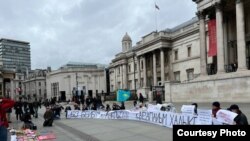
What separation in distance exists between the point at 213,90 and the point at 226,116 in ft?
82.9

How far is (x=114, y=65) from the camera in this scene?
9269cm

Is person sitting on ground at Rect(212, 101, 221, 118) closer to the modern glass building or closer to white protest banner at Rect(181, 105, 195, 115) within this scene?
white protest banner at Rect(181, 105, 195, 115)

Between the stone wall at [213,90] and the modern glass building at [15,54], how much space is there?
379 feet

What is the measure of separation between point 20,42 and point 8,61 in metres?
19.8

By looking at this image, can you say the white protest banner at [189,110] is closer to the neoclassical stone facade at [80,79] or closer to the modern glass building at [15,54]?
the neoclassical stone facade at [80,79]

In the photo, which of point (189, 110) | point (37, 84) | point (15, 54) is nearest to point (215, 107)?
point (189, 110)

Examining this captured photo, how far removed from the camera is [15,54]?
17125 cm

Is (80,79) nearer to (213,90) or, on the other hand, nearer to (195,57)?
(195,57)

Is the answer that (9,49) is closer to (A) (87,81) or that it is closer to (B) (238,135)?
(A) (87,81)

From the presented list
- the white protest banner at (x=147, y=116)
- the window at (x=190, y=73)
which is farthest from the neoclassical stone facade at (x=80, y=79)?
the white protest banner at (x=147, y=116)

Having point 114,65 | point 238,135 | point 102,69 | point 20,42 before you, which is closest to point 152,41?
point 114,65

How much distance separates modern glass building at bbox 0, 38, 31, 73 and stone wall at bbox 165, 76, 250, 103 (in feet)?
379

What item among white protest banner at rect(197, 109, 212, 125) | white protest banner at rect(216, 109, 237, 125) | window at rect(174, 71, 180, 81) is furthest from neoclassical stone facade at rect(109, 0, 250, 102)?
white protest banner at rect(216, 109, 237, 125)

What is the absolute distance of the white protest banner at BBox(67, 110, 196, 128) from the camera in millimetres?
Answer: 15845
